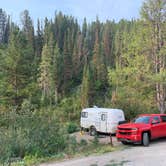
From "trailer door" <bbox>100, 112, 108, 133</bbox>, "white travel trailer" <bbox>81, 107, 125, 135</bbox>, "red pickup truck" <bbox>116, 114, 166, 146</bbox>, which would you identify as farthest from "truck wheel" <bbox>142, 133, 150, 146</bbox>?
"trailer door" <bbox>100, 112, 108, 133</bbox>

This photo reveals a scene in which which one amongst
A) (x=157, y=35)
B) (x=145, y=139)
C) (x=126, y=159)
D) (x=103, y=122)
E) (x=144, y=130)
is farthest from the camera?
(x=157, y=35)

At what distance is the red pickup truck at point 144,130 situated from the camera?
47.7 feet

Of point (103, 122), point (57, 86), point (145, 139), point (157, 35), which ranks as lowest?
point (145, 139)

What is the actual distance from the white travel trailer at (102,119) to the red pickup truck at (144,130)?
11.7 ft

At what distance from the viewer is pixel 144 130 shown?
14766mm

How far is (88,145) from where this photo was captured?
14.3m

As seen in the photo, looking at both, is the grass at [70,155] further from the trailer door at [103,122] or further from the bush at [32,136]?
the trailer door at [103,122]

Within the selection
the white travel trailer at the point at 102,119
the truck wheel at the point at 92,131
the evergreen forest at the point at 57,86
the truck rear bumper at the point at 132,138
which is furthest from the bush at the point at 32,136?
the truck wheel at the point at 92,131

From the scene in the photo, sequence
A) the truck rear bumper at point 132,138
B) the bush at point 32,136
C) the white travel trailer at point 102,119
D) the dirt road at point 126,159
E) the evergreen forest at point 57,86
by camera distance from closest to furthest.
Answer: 1. the dirt road at point 126,159
2. the bush at point 32,136
3. the evergreen forest at point 57,86
4. the truck rear bumper at point 132,138
5. the white travel trailer at point 102,119

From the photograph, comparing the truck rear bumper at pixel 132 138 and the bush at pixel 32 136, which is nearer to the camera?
the bush at pixel 32 136

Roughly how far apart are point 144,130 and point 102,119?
233 inches

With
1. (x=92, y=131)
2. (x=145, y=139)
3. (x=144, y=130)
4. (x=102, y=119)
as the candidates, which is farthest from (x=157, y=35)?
(x=145, y=139)

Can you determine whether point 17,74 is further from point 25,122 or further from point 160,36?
point 25,122

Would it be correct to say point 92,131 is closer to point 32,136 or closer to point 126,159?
point 32,136
